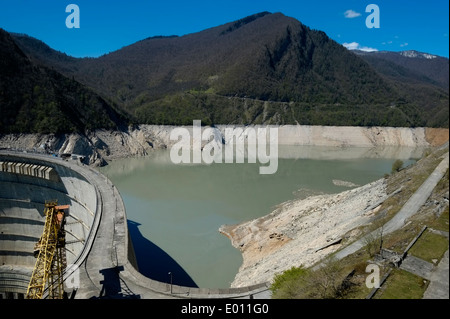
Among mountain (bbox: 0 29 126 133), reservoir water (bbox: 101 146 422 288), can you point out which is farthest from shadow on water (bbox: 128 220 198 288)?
Answer: mountain (bbox: 0 29 126 133)

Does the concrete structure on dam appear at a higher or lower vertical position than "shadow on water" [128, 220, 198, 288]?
higher

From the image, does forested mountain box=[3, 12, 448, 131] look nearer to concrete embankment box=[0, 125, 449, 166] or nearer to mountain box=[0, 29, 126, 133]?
concrete embankment box=[0, 125, 449, 166]

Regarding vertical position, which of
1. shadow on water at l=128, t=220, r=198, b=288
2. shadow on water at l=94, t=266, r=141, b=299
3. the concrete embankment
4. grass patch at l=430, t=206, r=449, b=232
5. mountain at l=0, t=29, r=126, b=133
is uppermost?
mountain at l=0, t=29, r=126, b=133

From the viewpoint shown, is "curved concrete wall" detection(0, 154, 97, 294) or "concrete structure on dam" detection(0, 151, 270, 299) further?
"curved concrete wall" detection(0, 154, 97, 294)

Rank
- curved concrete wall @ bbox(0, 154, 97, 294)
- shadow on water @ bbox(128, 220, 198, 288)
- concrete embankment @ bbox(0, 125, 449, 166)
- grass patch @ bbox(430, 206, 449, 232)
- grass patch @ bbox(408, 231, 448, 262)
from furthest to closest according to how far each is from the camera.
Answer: concrete embankment @ bbox(0, 125, 449, 166) < curved concrete wall @ bbox(0, 154, 97, 294) < shadow on water @ bbox(128, 220, 198, 288) < grass patch @ bbox(430, 206, 449, 232) < grass patch @ bbox(408, 231, 448, 262)

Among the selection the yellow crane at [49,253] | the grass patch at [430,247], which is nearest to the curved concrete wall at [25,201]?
the yellow crane at [49,253]

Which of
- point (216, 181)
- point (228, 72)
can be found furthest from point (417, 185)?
point (228, 72)

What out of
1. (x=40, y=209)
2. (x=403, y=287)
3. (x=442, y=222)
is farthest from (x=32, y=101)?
(x=403, y=287)

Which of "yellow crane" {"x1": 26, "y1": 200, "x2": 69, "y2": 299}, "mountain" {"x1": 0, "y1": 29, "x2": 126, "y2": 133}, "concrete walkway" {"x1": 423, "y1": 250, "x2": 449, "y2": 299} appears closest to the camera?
"concrete walkway" {"x1": 423, "y1": 250, "x2": 449, "y2": 299}

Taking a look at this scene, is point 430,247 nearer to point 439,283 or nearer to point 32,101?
point 439,283
